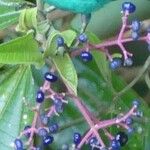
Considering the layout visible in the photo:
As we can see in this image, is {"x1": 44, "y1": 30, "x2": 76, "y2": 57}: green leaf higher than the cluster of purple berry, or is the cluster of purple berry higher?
{"x1": 44, "y1": 30, "x2": 76, "y2": 57}: green leaf

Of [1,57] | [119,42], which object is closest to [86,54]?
[119,42]

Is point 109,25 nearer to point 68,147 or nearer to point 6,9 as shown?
point 6,9

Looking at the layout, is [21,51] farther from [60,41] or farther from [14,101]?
[14,101]

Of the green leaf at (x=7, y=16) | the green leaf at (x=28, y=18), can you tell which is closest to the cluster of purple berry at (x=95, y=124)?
the green leaf at (x=28, y=18)

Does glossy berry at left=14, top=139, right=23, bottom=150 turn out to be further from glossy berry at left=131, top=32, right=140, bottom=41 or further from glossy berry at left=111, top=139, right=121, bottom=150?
glossy berry at left=131, top=32, right=140, bottom=41

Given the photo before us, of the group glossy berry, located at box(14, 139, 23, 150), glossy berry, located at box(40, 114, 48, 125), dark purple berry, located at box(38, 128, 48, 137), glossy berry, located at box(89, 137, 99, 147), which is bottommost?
glossy berry, located at box(14, 139, 23, 150)

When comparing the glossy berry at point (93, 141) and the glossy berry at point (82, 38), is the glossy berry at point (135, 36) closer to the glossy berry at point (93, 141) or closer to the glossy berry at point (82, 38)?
the glossy berry at point (82, 38)

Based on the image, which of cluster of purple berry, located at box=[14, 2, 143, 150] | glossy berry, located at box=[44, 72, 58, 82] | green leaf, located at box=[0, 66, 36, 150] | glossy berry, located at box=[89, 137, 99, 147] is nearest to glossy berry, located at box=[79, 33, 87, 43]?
cluster of purple berry, located at box=[14, 2, 143, 150]
